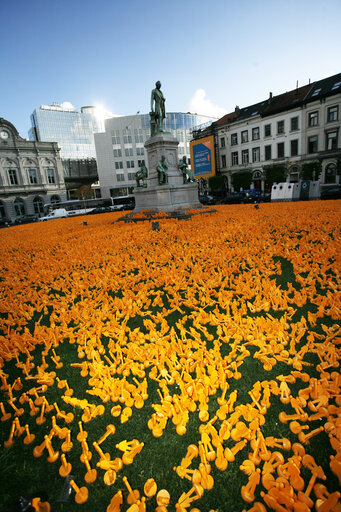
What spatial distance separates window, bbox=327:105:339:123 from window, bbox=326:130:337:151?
57.2 inches

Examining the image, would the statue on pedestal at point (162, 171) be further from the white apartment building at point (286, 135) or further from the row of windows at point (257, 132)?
the row of windows at point (257, 132)

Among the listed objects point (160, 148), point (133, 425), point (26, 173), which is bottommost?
point (133, 425)

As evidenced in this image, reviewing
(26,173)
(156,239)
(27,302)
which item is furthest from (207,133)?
(27,302)

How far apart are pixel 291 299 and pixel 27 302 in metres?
4.21

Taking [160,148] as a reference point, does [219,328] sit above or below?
below

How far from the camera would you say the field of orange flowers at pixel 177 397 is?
1.45m

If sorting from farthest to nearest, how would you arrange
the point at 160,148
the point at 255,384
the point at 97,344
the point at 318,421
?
the point at 160,148 → the point at 97,344 → the point at 255,384 → the point at 318,421

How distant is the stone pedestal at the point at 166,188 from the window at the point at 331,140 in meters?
27.2

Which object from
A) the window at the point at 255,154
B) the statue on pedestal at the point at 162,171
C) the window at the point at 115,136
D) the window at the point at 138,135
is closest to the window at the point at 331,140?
the window at the point at 255,154

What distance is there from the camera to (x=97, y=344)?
284 centimetres

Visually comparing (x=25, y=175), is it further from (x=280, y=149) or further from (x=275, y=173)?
(x=280, y=149)

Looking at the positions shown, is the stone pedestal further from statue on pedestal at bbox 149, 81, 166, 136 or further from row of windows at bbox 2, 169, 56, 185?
row of windows at bbox 2, 169, 56, 185

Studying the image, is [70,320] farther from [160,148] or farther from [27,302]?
[160,148]

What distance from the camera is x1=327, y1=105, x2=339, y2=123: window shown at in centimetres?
3097
